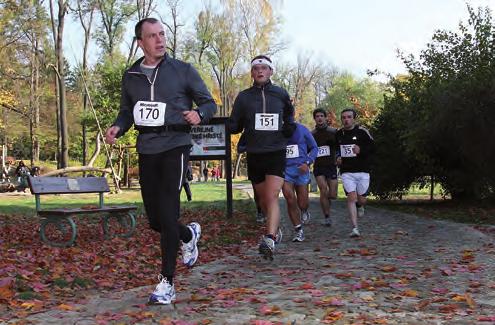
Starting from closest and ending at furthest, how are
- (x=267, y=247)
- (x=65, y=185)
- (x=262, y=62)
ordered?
(x=267, y=247)
(x=262, y=62)
(x=65, y=185)

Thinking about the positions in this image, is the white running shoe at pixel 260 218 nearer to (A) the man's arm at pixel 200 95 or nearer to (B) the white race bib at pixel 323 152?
(B) the white race bib at pixel 323 152

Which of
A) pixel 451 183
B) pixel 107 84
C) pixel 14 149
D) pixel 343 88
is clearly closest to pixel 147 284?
pixel 451 183

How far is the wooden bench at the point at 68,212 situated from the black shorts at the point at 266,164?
273 cm

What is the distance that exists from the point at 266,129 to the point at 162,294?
2.67m

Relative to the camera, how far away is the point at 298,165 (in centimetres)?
862

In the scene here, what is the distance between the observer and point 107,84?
30750 millimetres

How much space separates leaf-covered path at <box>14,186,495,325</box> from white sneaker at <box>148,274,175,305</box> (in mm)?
78

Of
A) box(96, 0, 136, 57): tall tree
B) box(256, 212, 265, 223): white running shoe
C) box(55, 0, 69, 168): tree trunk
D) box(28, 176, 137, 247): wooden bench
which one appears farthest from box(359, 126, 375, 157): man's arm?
box(96, 0, 136, 57): tall tree

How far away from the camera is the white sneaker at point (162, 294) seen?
169 inches

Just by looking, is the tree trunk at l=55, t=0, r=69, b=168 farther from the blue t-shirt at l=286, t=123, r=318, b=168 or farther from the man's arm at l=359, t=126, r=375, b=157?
the man's arm at l=359, t=126, r=375, b=157

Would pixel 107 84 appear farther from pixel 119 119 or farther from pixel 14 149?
pixel 14 149

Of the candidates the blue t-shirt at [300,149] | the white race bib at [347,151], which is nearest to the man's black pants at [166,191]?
the blue t-shirt at [300,149]

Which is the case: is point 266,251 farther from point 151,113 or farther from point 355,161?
point 355,161

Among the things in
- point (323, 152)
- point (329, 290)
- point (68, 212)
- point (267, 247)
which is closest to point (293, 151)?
point (323, 152)
